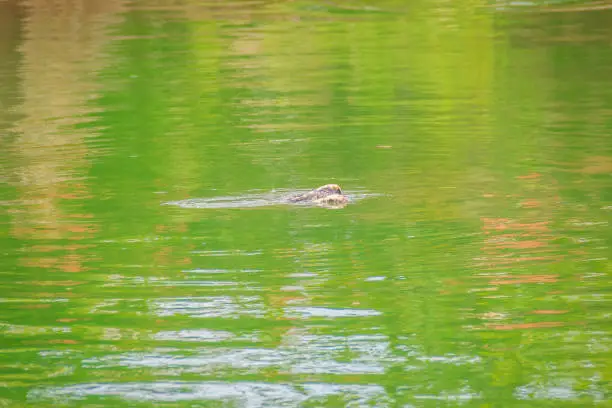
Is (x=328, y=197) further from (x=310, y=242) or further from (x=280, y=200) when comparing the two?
(x=310, y=242)

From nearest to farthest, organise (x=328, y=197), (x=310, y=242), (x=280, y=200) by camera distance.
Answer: (x=310, y=242) → (x=328, y=197) → (x=280, y=200)

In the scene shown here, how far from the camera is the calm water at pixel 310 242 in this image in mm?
9641

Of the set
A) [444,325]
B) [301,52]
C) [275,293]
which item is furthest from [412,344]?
[301,52]

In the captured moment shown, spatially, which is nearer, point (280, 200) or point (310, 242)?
point (310, 242)

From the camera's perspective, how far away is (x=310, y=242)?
13.4m

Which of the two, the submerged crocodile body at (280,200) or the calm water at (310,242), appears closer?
the calm water at (310,242)

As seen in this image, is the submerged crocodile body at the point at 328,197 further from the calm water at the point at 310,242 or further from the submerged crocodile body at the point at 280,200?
the calm water at the point at 310,242

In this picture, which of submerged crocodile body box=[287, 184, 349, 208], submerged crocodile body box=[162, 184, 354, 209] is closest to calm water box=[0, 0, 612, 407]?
submerged crocodile body box=[162, 184, 354, 209]

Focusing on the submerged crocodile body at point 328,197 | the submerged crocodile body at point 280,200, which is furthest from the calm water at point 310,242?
the submerged crocodile body at point 328,197

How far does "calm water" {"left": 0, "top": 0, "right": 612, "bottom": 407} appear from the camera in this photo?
380 inches

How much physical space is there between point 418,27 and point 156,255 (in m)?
27.3

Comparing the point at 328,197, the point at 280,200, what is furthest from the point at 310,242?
the point at 280,200

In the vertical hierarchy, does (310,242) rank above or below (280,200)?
above

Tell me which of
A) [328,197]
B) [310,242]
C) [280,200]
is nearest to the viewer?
[310,242]
